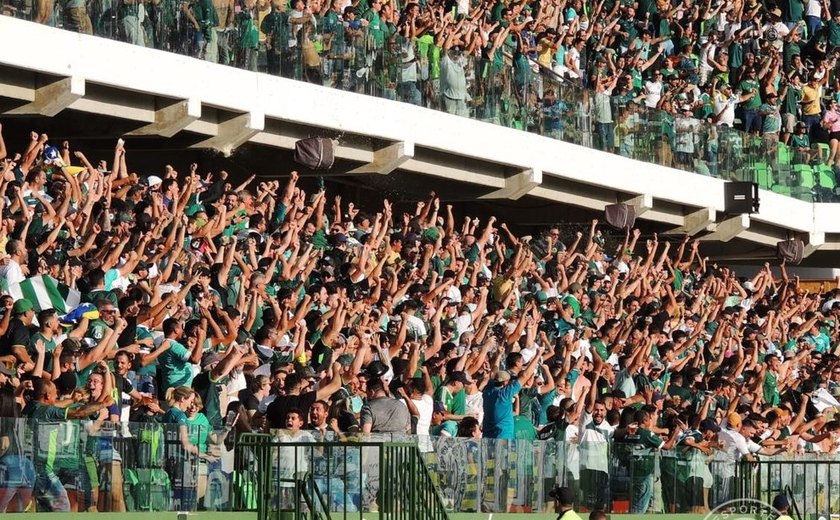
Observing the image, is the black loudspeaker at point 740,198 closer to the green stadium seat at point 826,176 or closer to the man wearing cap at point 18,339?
the green stadium seat at point 826,176

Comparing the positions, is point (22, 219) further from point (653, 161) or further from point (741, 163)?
point (741, 163)

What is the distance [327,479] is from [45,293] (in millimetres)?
2926

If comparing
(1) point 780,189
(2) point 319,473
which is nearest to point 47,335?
(2) point 319,473

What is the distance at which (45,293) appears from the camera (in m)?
15.5

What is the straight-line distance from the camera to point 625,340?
22828 mm

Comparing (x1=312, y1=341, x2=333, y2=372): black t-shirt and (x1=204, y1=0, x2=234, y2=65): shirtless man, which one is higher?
(x1=204, y1=0, x2=234, y2=65): shirtless man

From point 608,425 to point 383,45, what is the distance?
20.6 feet

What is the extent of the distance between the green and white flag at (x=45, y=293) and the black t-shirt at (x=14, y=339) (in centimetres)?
101

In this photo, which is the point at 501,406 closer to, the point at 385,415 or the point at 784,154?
the point at 385,415

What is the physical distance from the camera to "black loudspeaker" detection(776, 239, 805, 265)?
1216 inches

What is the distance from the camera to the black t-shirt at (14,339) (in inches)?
550

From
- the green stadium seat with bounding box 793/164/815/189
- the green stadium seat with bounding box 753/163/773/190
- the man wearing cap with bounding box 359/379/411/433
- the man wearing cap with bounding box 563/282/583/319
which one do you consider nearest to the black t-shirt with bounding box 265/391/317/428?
the man wearing cap with bounding box 359/379/411/433

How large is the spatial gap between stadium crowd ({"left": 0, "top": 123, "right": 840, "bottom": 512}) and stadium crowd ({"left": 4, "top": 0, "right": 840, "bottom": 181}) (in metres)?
1.54

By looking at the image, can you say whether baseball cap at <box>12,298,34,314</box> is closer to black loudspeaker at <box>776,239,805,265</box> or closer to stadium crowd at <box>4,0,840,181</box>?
stadium crowd at <box>4,0,840,181</box>
